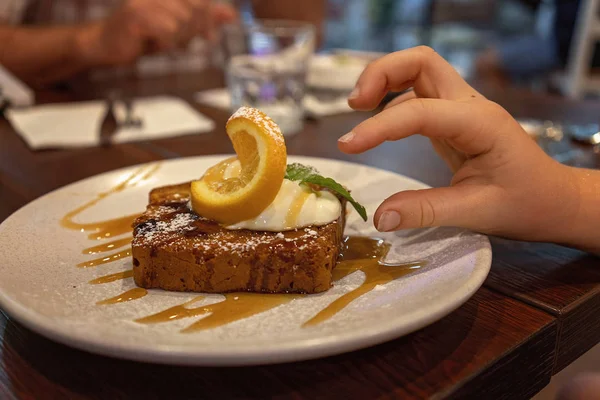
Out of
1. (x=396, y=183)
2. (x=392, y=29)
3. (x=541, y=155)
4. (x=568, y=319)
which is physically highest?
(x=392, y=29)

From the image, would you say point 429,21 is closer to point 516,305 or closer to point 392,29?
point 392,29

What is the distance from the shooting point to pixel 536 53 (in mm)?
5055

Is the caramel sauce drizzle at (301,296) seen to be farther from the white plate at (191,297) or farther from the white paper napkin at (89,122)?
the white paper napkin at (89,122)

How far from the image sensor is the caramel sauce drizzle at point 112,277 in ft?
2.75

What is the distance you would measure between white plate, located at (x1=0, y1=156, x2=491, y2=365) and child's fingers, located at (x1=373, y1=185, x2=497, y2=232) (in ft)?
0.14

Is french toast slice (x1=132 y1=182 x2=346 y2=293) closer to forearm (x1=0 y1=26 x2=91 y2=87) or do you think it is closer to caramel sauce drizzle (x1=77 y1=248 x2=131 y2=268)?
caramel sauce drizzle (x1=77 y1=248 x2=131 y2=268)

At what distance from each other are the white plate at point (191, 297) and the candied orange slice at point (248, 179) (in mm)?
156

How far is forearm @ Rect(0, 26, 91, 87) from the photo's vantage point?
2.68 metres

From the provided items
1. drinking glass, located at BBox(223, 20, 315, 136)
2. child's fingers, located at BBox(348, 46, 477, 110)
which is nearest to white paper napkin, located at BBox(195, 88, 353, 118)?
drinking glass, located at BBox(223, 20, 315, 136)

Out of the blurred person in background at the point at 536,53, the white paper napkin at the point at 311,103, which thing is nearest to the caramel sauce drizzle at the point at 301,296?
the white paper napkin at the point at 311,103

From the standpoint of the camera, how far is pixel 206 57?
14.3ft

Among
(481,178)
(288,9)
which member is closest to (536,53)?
(288,9)

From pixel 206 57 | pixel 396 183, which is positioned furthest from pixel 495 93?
pixel 206 57

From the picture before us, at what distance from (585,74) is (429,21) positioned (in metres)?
1.76
